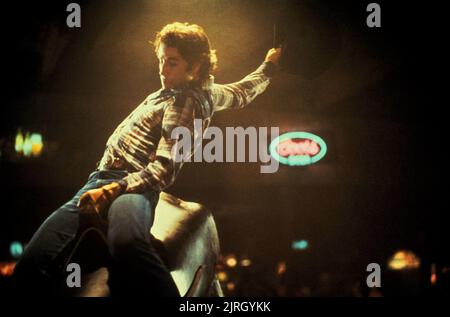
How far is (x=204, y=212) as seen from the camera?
3.47 m

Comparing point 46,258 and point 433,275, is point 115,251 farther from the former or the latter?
point 433,275

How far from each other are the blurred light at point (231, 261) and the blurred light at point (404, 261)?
1235mm

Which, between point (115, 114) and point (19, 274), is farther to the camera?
point (115, 114)

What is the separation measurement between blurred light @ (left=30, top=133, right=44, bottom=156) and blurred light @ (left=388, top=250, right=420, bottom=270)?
2900 mm


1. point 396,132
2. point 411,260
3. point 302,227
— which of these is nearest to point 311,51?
point 396,132

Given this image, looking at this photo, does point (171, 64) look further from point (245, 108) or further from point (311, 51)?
point (311, 51)

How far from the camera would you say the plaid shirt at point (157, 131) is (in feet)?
10.7

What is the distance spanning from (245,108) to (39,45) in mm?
1793

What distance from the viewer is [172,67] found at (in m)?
3.50

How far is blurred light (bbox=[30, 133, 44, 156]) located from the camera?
358 centimetres

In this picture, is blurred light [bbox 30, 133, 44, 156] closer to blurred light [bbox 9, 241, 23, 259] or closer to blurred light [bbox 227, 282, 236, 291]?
blurred light [bbox 9, 241, 23, 259]

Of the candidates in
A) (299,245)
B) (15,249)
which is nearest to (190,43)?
(299,245)

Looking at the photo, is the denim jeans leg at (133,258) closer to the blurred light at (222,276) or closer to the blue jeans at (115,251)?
the blue jeans at (115,251)
